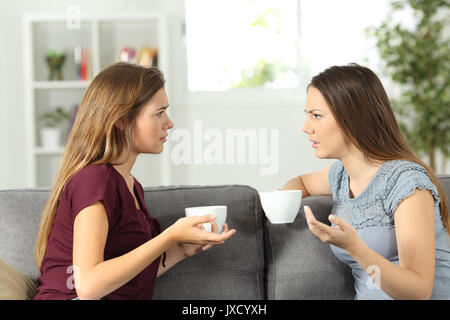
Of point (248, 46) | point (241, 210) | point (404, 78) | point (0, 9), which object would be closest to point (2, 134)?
point (0, 9)

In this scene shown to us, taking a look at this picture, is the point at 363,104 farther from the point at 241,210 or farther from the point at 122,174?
the point at 122,174

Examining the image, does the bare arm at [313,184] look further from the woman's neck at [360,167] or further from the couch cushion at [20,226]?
the couch cushion at [20,226]

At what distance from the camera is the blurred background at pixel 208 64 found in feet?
13.6

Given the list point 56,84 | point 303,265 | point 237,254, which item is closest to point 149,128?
point 237,254

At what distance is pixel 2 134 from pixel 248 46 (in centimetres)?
205

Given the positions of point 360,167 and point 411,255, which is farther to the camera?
point 360,167

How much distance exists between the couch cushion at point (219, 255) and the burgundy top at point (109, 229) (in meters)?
0.19

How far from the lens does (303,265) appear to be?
57.7 inches

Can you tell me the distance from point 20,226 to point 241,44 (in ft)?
10.2

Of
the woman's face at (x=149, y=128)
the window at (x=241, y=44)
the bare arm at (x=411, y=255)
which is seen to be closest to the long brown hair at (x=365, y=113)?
the bare arm at (x=411, y=255)

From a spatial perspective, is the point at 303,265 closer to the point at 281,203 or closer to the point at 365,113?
the point at 281,203

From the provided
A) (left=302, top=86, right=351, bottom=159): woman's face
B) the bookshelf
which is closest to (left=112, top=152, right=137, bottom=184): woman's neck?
(left=302, top=86, right=351, bottom=159): woman's face

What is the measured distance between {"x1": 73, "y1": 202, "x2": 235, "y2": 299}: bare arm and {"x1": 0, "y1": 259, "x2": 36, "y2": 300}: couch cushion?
223 mm

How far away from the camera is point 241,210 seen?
152 centimetres
